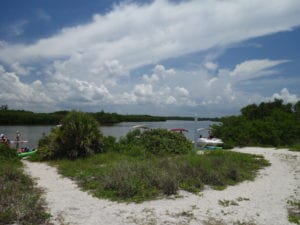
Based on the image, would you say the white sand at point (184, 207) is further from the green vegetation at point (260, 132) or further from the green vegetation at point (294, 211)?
the green vegetation at point (260, 132)

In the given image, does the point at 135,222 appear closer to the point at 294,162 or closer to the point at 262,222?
the point at 262,222

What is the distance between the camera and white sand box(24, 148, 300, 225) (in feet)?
19.9

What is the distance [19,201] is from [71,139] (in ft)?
24.5

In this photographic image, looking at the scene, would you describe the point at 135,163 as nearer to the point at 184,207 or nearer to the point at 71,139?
the point at 184,207

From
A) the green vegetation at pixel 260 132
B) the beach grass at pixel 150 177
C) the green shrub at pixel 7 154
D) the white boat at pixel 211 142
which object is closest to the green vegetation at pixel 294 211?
the beach grass at pixel 150 177

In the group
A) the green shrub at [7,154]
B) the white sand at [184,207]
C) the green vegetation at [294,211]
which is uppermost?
the green shrub at [7,154]

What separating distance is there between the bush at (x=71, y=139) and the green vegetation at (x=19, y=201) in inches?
180

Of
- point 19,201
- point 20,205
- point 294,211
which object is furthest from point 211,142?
point 20,205

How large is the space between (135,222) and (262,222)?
2498mm

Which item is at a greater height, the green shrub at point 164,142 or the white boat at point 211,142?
the green shrub at point 164,142

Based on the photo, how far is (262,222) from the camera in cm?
605

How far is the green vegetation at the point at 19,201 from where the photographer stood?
5.69 m

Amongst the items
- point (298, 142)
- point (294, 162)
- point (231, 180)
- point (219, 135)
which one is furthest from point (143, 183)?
point (298, 142)

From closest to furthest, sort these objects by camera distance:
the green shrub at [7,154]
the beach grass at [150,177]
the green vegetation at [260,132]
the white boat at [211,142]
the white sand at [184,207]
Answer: the white sand at [184,207], the beach grass at [150,177], the green shrub at [7,154], the green vegetation at [260,132], the white boat at [211,142]
